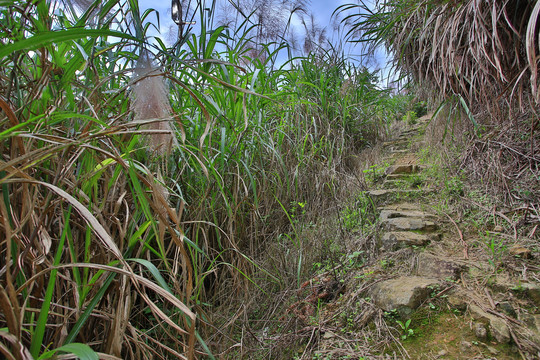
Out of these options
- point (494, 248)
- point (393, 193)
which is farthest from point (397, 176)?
point (494, 248)

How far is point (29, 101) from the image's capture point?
31.6 inches

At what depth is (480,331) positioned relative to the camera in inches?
39.5

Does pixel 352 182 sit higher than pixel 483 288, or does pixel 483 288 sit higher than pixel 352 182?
pixel 352 182

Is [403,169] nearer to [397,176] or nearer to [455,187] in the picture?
[397,176]

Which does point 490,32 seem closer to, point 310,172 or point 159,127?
point 310,172

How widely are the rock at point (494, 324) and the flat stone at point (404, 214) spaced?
2.34ft

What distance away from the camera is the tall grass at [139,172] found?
25.0 inches

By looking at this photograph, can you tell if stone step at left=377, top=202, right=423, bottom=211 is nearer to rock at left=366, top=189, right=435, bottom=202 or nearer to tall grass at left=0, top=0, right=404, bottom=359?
rock at left=366, top=189, right=435, bottom=202

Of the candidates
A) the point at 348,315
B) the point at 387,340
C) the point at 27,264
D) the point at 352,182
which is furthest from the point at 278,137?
the point at 27,264

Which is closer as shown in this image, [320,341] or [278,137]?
[320,341]

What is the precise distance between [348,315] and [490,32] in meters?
1.75

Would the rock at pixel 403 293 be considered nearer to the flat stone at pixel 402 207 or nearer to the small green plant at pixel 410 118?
the flat stone at pixel 402 207

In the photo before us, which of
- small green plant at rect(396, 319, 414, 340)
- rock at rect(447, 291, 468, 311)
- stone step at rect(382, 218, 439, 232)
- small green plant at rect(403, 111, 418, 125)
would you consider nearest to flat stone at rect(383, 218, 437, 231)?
stone step at rect(382, 218, 439, 232)

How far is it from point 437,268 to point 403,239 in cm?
23
